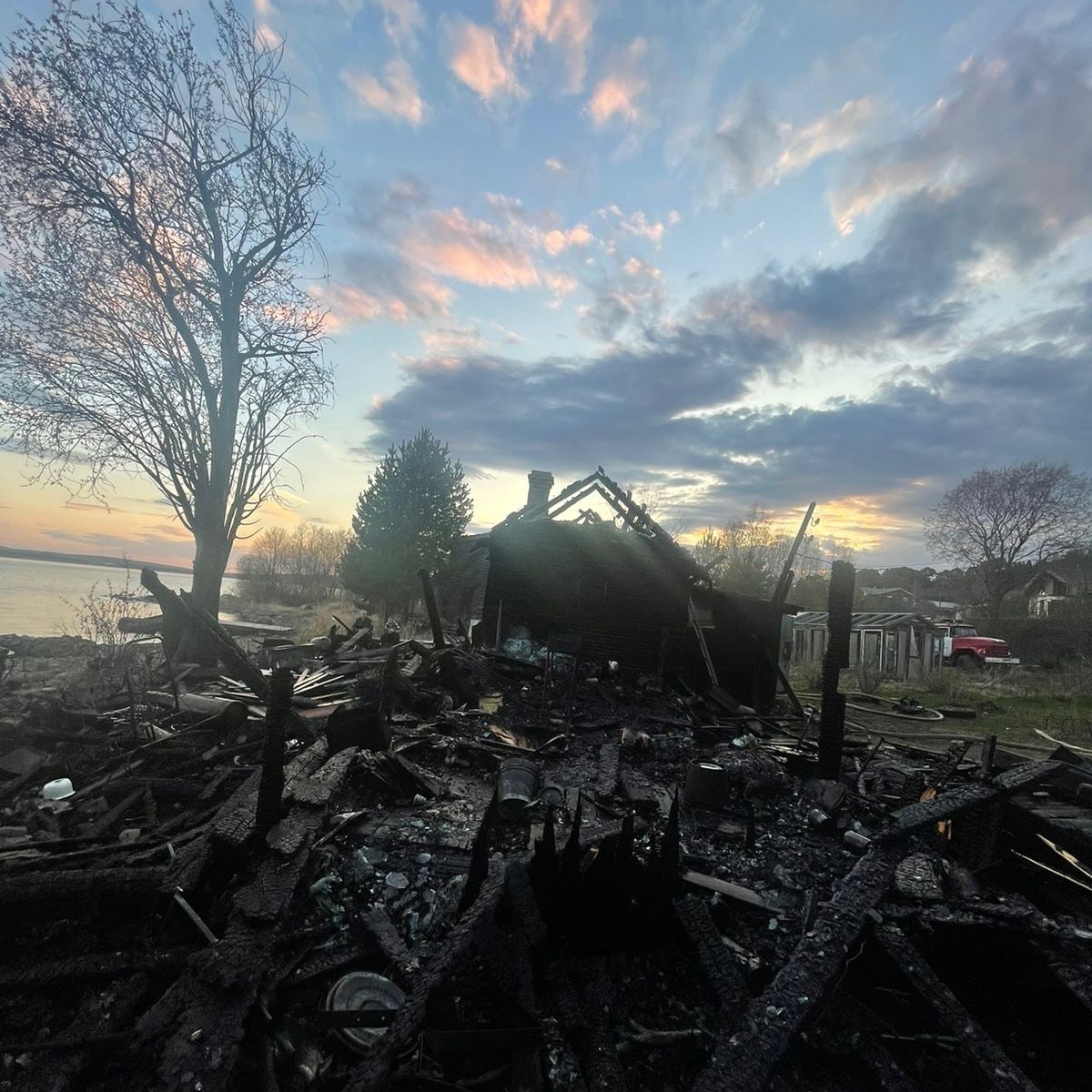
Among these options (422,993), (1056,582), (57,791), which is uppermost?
(1056,582)

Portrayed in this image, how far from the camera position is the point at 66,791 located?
5.79 meters

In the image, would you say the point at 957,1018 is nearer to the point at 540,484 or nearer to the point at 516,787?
the point at 516,787

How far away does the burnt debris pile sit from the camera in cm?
276

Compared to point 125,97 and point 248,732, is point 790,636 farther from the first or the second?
point 125,97

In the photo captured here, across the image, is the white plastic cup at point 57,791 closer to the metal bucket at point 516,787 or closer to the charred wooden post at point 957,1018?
the metal bucket at point 516,787

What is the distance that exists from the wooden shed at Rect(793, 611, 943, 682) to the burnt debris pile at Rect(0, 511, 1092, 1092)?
16.7m

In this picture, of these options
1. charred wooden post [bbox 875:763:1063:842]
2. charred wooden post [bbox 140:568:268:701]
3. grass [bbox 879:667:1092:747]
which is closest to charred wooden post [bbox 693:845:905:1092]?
charred wooden post [bbox 875:763:1063:842]

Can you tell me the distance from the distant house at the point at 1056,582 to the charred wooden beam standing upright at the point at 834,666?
35.2 meters

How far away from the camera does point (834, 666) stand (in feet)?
22.9

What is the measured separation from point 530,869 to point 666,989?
112 cm

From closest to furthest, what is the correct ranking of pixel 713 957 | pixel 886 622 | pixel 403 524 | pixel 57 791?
pixel 713 957
pixel 57 791
pixel 886 622
pixel 403 524

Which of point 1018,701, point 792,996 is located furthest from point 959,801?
point 1018,701

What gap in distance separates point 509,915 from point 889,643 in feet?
83.0

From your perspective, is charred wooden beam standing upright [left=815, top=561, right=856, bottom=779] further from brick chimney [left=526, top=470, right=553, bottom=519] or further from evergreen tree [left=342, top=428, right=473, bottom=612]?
evergreen tree [left=342, top=428, right=473, bottom=612]
